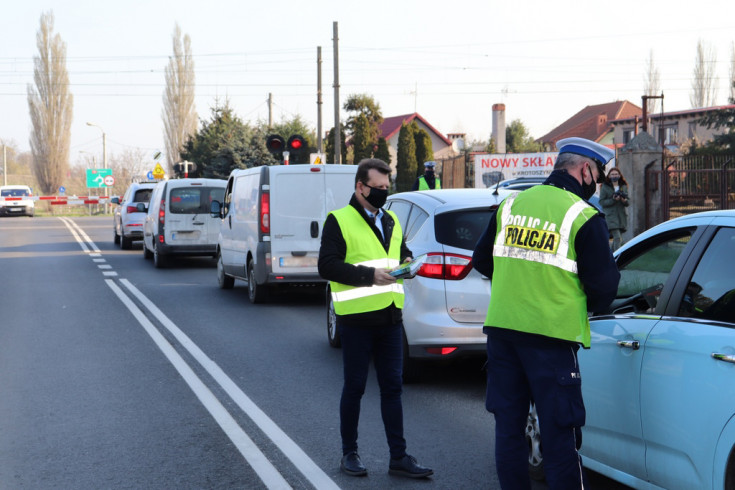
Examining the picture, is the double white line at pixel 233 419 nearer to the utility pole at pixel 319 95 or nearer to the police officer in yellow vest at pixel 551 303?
the police officer in yellow vest at pixel 551 303

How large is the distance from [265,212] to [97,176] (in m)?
55.3

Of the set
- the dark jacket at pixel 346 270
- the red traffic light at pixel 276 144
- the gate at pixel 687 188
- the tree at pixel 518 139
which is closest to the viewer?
the dark jacket at pixel 346 270

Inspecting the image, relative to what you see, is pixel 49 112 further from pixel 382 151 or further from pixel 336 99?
pixel 336 99

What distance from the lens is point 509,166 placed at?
35875 mm

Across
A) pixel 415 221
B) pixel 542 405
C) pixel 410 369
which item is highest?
pixel 415 221

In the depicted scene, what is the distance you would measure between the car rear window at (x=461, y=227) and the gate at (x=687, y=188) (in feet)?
44.8

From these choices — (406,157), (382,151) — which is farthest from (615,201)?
(382,151)

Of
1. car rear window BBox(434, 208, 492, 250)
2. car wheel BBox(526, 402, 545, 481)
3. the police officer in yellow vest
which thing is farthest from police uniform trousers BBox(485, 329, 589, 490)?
car rear window BBox(434, 208, 492, 250)

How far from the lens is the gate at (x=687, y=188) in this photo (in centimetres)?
2045

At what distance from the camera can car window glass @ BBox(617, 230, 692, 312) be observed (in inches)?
168

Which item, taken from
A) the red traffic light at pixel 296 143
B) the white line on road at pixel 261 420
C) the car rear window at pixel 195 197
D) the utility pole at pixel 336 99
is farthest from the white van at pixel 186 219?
the utility pole at pixel 336 99

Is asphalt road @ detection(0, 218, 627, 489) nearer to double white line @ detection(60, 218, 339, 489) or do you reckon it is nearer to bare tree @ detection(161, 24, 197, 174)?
double white line @ detection(60, 218, 339, 489)

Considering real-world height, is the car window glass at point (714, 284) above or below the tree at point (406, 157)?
below

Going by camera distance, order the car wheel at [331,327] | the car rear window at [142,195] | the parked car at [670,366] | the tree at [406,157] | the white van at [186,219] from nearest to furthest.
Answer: the parked car at [670,366] → the car wheel at [331,327] → the white van at [186,219] → the car rear window at [142,195] → the tree at [406,157]
